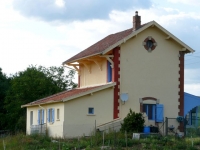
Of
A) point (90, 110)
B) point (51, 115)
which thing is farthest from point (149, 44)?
point (51, 115)

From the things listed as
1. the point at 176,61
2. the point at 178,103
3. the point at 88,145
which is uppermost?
the point at 176,61

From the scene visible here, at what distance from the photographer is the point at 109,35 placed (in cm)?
4866

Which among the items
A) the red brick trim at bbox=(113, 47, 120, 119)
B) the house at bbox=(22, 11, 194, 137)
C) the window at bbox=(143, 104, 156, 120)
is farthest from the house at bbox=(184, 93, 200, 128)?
the red brick trim at bbox=(113, 47, 120, 119)

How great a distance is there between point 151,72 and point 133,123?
17.1ft

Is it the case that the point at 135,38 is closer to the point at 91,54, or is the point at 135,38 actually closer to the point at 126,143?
the point at 91,54

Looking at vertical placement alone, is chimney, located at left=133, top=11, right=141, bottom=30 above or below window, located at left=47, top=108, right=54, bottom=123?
above

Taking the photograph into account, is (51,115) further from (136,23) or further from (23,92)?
(23,92)

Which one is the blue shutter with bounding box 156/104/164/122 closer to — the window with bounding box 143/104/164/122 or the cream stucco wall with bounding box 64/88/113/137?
the window with bounding box 143/104/164/122

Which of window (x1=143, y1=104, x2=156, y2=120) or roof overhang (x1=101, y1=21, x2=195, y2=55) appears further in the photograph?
window (x1=143, y1=104, x2=156, y2=120)

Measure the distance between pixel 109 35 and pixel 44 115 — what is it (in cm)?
937

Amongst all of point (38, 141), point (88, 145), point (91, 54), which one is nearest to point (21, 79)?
point (91, 54)

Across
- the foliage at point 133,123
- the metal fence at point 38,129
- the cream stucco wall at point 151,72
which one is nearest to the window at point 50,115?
the metal fence at point 38,129

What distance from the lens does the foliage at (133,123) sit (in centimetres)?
3809

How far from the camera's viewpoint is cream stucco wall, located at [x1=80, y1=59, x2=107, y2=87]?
42375 millimetres
